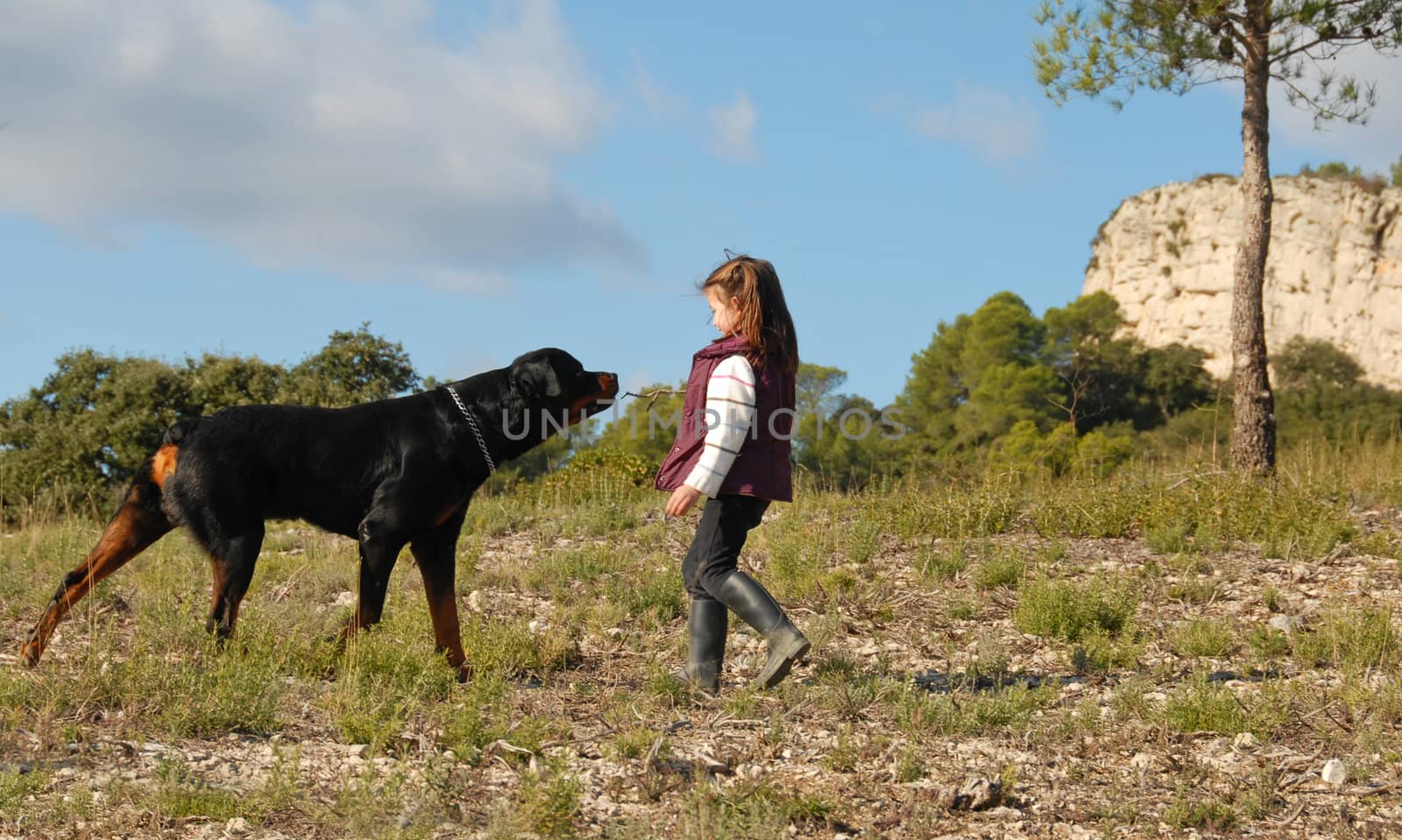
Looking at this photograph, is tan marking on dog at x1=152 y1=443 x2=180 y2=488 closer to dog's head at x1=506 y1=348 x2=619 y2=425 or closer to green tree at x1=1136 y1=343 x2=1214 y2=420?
dog's head at x1=506 y1=348 x2=619 y2=425

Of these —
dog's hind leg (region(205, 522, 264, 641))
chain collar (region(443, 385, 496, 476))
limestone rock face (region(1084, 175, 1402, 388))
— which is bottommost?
dog's hind leg (region(205, 522, 264, 641))

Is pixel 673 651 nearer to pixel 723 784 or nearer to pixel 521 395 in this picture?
pixel 521 395

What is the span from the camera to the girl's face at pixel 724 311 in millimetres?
4891

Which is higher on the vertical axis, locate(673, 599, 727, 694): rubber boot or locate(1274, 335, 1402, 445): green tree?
locate(1274, 335, 1402, 445): green tree

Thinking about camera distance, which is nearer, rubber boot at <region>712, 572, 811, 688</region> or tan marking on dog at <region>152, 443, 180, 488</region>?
rubber boot at <region>712, 572, 811, 688</region>

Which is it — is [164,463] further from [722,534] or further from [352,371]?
[352,371]

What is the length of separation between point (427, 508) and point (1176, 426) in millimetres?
40884

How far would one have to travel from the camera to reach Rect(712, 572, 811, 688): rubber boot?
473cm

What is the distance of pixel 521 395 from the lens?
5484 mm

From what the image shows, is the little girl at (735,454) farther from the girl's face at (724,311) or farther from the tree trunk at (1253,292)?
the tree trunk at (1253,292)

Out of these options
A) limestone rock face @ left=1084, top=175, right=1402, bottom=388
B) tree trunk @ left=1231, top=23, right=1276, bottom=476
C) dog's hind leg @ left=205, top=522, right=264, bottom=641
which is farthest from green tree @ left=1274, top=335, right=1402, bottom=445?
dog's hind leg @ left=205, top=522, right=264, bottom=641

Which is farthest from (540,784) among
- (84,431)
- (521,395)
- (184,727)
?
(84,431)

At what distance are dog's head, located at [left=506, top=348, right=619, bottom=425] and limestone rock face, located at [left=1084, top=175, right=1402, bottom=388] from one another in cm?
5561

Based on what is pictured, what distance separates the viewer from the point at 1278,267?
5741 centimetres
